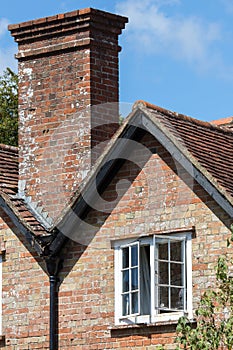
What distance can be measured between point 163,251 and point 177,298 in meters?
0.84

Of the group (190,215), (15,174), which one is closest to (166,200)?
(190,215)

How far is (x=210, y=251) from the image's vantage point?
55.0 ft

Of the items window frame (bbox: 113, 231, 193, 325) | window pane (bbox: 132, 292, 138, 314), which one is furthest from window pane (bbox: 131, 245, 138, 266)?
window pane (bbox: 132, 292, 138, 314)

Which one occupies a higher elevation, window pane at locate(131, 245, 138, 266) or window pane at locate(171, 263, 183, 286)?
window pane at locate(131, 245, 138, 266)

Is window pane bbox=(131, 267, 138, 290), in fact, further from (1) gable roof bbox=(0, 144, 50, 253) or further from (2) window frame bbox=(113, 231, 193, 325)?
(1) gable roof bbox=(0, 144, 50, 253)

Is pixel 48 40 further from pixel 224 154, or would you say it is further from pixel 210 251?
pixel 210 251

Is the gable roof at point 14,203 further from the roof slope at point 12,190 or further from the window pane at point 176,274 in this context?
the window pane at point 176,274

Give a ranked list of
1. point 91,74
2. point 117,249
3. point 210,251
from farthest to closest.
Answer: point 91,74
point 117,249
point 210,251

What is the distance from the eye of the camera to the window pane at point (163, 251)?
1750cm

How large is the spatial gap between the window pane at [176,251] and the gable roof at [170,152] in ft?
3.83

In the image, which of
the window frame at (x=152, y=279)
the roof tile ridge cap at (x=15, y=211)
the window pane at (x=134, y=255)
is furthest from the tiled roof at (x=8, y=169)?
the window pane at (x=134, y=255)

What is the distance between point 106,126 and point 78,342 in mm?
4145

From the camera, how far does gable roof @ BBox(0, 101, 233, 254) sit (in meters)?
16.8

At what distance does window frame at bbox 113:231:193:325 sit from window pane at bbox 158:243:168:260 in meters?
0.16
